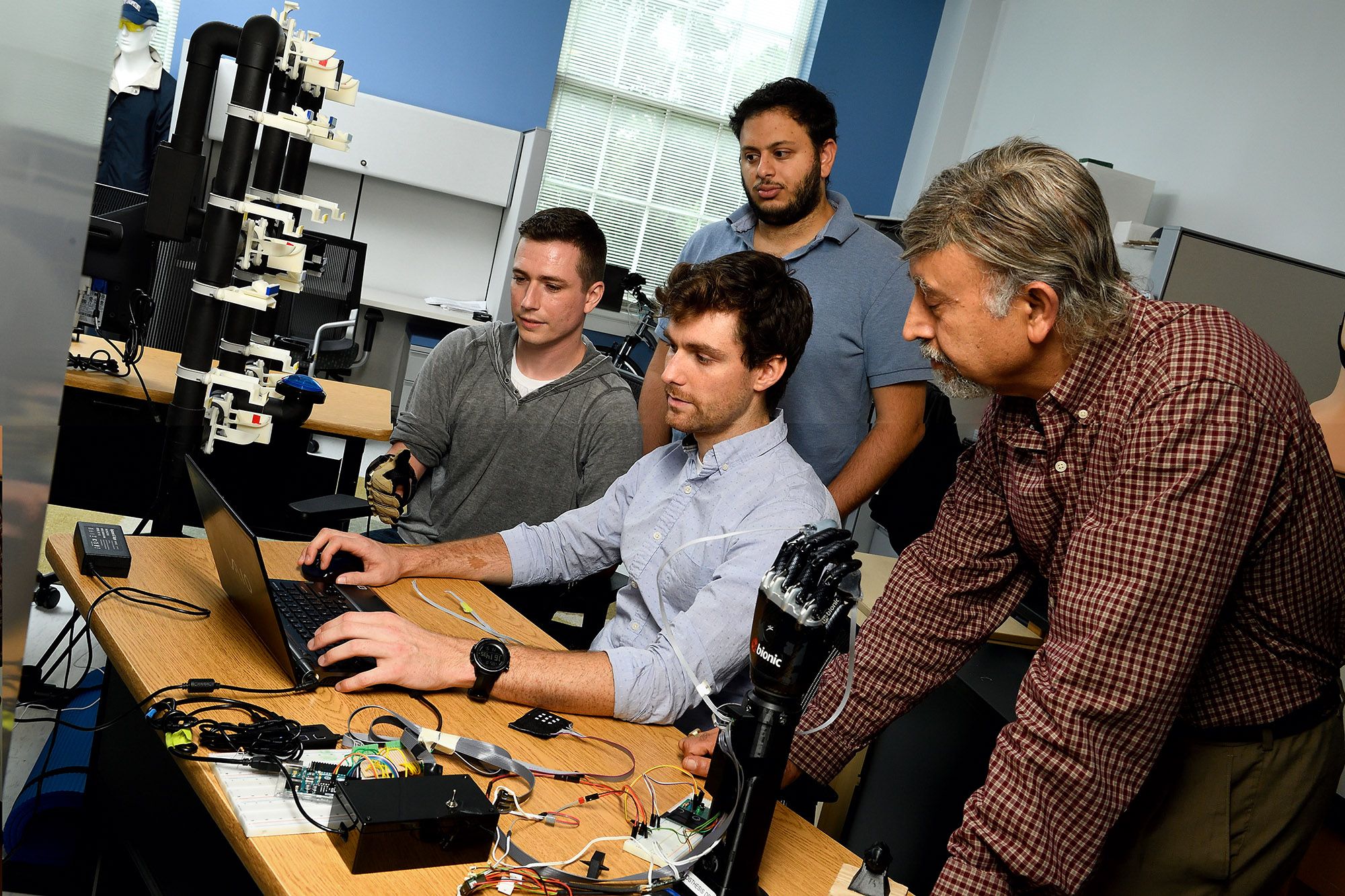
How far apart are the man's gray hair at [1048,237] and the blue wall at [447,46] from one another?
5.34m

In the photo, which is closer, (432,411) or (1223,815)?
(1223,815)

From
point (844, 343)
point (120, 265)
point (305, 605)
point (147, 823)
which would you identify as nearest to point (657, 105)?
point (120, 265)

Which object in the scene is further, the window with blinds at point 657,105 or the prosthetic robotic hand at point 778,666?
the window with blinds at point 657,105

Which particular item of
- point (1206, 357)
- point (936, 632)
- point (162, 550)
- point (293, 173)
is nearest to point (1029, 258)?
point (1206, 357)

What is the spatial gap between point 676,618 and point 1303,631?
75 cm

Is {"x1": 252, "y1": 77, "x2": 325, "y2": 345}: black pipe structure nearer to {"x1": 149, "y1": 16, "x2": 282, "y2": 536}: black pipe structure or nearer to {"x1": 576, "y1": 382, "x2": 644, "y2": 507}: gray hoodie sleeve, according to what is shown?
{"x1": 149, "y1": 16, "x2": 282, "y2": 536}: black pipe structure

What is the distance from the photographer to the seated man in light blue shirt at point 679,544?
4.49ft

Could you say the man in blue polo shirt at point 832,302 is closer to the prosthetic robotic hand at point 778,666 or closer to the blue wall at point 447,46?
the prosthetic robotic hand at point 778,666

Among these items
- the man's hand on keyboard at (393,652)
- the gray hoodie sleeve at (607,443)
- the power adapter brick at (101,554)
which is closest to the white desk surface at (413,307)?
the gray hoodie sleeve at (607,443)

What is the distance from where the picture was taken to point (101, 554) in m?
1.47

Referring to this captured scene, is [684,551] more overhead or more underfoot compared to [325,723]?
more overhead

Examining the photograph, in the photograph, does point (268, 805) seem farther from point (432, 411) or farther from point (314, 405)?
point (314, 405)

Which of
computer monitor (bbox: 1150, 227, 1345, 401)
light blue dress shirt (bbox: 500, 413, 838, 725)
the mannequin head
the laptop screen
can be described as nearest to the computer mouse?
the laptop screen

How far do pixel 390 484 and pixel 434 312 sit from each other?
3.72 metres
